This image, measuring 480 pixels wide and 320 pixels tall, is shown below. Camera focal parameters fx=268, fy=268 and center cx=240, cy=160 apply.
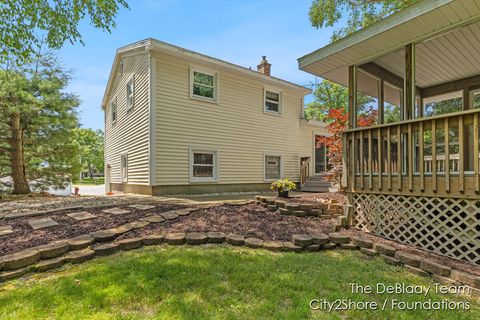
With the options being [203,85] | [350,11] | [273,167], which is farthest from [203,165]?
[350,11]

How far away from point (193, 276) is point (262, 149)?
9.63 m

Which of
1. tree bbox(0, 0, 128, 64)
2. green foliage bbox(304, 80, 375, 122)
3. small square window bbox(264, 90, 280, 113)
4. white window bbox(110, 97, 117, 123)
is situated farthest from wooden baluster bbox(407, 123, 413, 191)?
green foliage bbox(304, 80, 375, 122)

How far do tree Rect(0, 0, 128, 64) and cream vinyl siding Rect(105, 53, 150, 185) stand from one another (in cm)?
238

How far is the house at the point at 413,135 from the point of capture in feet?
12.8

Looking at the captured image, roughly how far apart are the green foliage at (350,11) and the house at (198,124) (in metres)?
3.01

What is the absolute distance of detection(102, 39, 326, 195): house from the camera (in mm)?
9430

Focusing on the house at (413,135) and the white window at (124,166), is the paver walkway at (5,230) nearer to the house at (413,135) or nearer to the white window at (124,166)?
the house at (413,135)

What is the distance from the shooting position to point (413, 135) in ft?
14.8

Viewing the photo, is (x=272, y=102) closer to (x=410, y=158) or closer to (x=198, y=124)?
(x=198, y=124)

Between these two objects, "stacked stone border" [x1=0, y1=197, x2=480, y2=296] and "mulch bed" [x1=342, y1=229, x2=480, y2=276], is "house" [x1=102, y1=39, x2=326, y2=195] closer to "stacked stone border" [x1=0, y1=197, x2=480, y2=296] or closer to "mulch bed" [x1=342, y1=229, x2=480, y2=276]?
"stacked stone border" [x1=0, y1=197, x2=480, y2=296]

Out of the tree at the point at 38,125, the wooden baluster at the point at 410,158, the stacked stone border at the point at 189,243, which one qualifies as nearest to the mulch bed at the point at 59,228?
the stacked stone border at the point at 189,243

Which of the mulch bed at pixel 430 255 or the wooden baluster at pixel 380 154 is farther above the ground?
the wooden baluster at pixel 380 154

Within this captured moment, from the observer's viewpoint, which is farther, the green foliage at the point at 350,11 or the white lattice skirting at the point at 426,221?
the green foliage at the point at 350,11

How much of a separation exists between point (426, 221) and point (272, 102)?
30.9 feet
